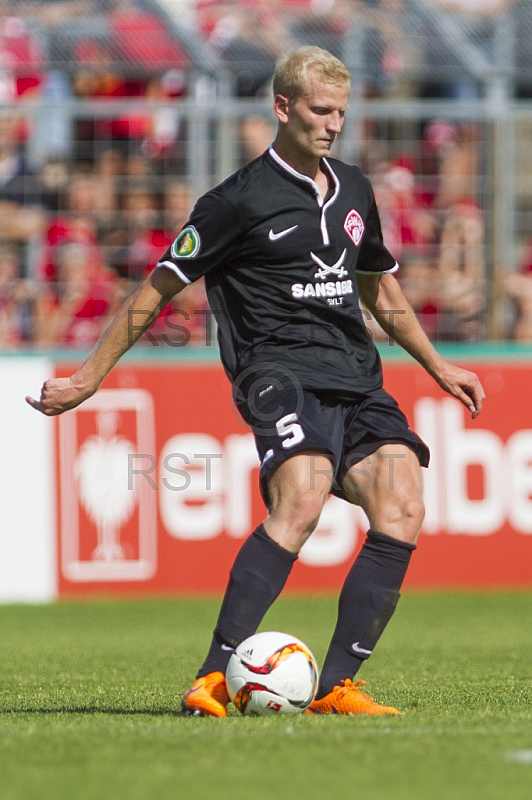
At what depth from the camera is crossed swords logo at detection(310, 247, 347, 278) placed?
4.44 m

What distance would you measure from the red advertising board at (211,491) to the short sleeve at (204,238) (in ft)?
17.8

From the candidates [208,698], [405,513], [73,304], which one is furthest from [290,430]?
[73,304]

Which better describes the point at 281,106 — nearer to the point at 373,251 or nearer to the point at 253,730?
the point at 373,251

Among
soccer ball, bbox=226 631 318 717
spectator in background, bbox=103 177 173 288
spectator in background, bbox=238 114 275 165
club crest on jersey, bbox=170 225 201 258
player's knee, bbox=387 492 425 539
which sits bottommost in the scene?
soccer ball, bbox=226 631 318 717

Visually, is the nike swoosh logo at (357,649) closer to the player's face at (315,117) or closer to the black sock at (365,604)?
the black sock at (365,604)

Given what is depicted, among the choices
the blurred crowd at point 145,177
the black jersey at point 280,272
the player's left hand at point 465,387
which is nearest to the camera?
the black jersey at point 280,272

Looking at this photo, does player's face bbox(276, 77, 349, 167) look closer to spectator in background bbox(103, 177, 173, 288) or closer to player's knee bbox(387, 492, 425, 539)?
player's knee bbox(387, 492, 425, 539)

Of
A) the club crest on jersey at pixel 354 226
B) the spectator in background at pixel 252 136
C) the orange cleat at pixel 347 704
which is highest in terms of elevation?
the spectator in background at pixel 252 136

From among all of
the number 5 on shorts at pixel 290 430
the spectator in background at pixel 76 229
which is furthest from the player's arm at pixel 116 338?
the spectator in background at pixel 76 229

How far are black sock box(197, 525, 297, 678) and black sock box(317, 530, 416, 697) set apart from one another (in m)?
0.30

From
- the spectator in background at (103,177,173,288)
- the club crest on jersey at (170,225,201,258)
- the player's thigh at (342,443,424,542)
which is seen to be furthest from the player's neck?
the spectator in background at (103,177,173,288)

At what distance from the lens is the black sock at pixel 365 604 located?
438 cm

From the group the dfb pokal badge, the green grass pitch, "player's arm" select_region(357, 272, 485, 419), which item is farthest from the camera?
the dfb pokal badge

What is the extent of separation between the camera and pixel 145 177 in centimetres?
1052
